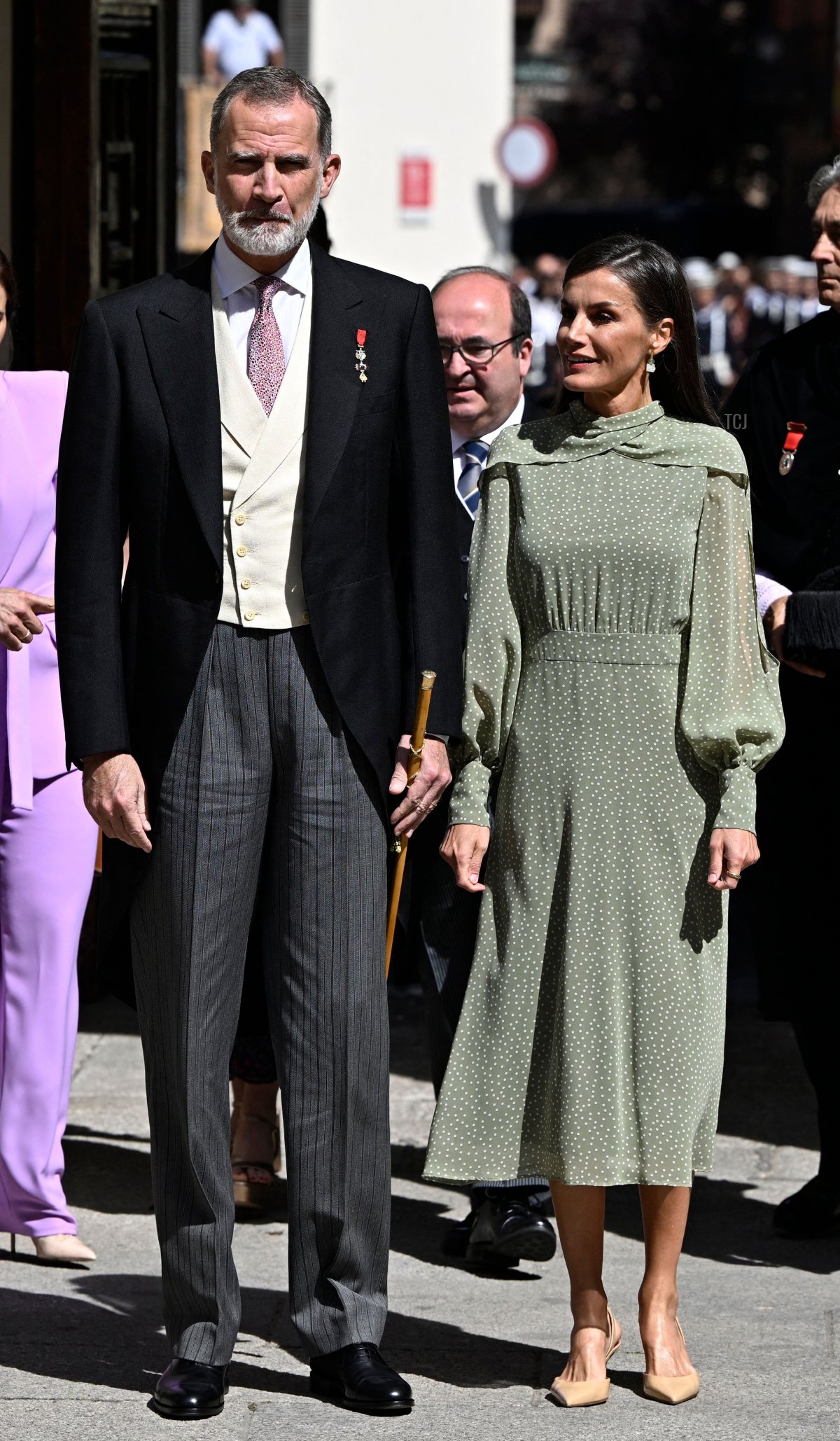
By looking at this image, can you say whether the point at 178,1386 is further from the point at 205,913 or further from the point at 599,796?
the point at 599,796

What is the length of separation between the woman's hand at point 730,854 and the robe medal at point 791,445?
1206 millimetres

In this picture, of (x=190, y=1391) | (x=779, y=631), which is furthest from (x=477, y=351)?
(x=190, y=1391)

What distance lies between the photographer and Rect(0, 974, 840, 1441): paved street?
13.4 feet

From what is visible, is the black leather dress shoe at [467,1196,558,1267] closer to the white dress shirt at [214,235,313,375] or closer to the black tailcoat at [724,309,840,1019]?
the black tailcoat at [724,309,840,1019]

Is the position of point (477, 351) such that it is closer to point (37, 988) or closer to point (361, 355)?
point (361, 355)

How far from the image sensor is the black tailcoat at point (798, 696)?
4969 millimetres

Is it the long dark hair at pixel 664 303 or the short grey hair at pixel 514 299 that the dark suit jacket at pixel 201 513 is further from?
the short grey hair at pixel 514 299

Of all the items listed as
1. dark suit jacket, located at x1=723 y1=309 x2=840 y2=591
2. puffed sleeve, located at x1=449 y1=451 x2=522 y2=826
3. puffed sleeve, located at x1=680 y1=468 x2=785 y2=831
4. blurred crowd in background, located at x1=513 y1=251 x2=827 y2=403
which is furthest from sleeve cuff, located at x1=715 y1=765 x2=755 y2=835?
blurred crowd in background, located at x1=513 y1=251 x2=827 y2=403

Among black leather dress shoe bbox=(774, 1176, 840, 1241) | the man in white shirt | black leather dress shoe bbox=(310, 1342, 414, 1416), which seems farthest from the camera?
the man in white shirt

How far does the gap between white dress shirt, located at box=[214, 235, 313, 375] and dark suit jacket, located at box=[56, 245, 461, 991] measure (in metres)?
0.04

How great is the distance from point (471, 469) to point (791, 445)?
0.71 metres

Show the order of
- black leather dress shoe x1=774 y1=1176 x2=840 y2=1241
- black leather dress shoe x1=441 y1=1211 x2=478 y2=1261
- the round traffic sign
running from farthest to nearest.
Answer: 1. the round traffic sign
2. black leather dress shoe x1=774 y1=1176 x2=840 y2=1241
3. black leather dress shoe x1=441 y1=1211 x2=478 y2=1261

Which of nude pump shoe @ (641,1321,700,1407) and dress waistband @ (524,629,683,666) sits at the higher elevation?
dress waistband @ (524,629,683,666)

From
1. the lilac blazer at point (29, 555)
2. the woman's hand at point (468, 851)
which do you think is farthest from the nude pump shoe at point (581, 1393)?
the lilac blazer at point (29, 555)
